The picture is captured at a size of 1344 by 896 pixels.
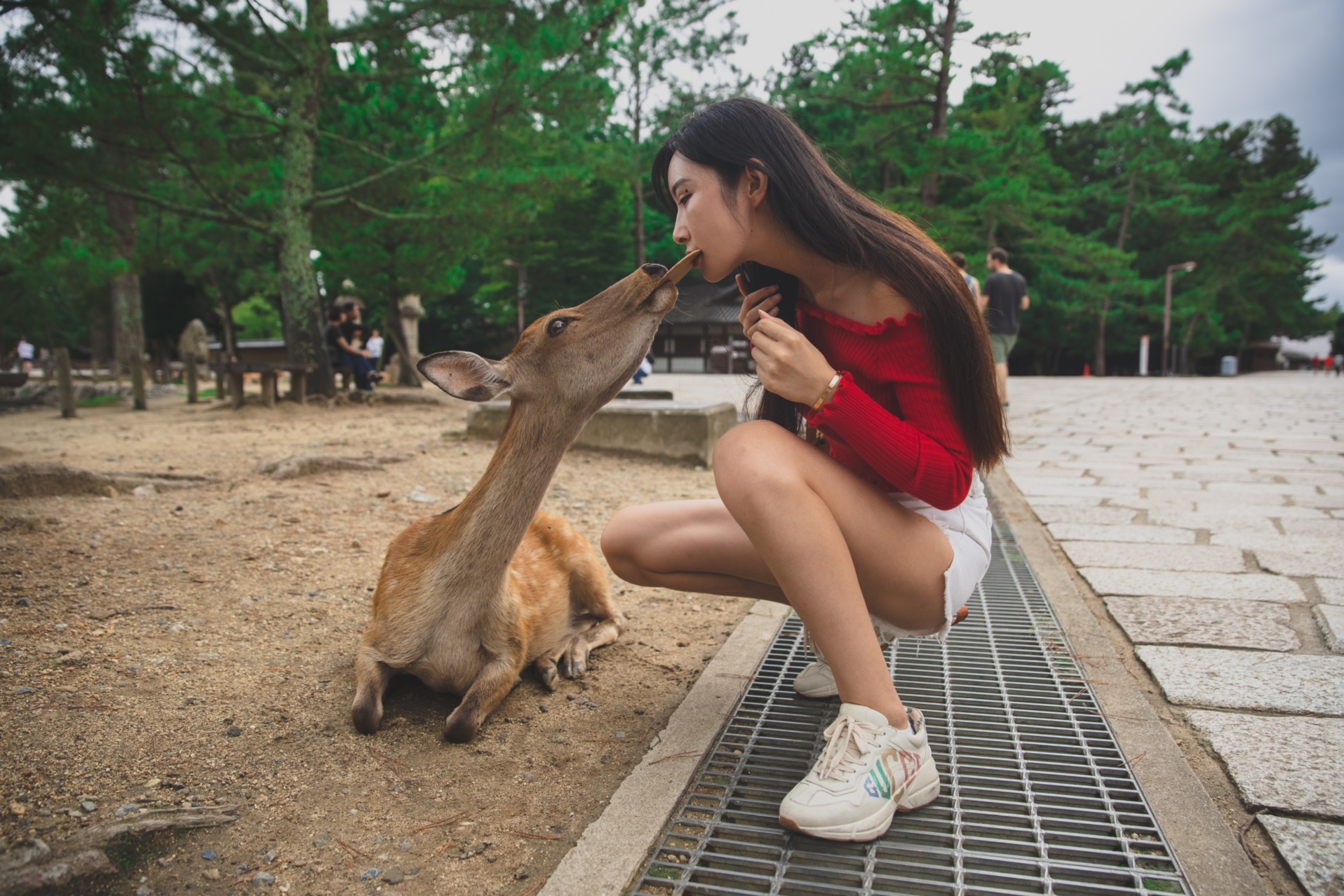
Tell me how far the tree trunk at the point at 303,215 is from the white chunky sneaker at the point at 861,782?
9842 millimetres

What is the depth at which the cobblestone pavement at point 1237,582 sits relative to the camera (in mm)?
1959

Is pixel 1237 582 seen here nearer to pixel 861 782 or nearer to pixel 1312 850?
pixel 1312 850

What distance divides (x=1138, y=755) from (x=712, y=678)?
1.11m

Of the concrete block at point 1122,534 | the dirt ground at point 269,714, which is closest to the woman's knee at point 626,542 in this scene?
the dirt ground at point 269,714

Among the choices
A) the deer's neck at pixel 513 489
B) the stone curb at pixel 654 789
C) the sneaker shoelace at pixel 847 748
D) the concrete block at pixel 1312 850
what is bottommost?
the stone curb at pixel 654 789

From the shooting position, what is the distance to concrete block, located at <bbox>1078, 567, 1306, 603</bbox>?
3.32m

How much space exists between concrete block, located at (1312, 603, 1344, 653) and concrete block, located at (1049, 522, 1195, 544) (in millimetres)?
1093

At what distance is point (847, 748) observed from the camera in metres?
1.77

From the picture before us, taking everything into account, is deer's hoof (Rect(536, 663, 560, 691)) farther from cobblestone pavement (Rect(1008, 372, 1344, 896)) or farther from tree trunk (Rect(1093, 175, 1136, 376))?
tree trunk (Rect(1093, 175, 1136, 376))

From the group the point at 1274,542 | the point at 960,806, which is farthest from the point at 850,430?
the point at 1274,542

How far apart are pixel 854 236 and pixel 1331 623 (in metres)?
2.33

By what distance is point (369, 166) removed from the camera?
10.9 meters

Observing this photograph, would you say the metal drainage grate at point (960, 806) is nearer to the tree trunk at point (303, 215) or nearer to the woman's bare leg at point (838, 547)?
the woman's bare leg at point (838, 547)

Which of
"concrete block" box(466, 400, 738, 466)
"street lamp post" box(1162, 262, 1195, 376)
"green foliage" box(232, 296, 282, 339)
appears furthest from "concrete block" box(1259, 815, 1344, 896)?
"green foliage" box(232, 296, 282, 339)
